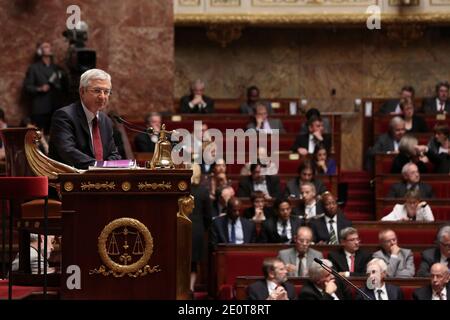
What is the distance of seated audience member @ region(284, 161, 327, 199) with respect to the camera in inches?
410

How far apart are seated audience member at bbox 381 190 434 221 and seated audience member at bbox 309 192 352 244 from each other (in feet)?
2.37

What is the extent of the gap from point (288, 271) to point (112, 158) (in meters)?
3.00

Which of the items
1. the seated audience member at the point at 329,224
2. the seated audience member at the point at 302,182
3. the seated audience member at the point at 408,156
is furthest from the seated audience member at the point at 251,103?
the seated audience member at the point at 329,224

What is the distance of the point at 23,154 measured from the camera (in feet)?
18.0

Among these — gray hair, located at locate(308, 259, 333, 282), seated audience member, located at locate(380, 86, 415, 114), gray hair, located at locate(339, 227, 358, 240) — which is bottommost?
gray hair, located at locate(308, 259, 333, 282)

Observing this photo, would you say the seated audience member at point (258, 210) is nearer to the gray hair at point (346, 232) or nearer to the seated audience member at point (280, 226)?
the seated audience member at point (280, 226)

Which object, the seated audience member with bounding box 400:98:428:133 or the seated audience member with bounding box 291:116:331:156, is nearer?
the seated audience member with bounding box 291:116:331:156

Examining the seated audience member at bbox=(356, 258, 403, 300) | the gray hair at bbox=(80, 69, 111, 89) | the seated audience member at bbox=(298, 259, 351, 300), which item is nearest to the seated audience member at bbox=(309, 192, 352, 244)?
the seated audience member at bbox=(356, 258, 403, 300)

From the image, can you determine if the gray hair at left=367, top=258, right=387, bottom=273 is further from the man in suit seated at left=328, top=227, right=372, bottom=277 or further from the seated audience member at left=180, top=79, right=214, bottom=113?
the seated audience member at left=180, top=79, right=214, bottom=113

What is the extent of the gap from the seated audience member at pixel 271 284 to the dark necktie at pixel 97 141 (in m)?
2.55

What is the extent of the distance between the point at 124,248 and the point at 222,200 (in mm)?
4866

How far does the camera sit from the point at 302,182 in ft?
34.3
